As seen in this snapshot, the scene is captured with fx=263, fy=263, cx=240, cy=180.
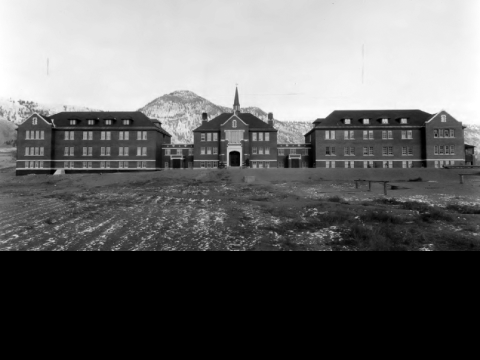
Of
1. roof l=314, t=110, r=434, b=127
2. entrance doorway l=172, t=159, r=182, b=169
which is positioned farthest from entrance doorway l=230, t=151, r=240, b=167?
roof l=314, t=110, r=434, b=127

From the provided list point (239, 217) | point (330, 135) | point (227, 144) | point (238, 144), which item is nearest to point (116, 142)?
point (227, 144)

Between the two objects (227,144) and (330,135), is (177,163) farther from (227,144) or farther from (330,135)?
(330,135)

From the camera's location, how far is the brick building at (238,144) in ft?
90.1

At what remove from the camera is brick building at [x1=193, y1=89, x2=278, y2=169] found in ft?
90.1

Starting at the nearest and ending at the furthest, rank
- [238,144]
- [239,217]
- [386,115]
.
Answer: [239,217], [386,115], [238,144]

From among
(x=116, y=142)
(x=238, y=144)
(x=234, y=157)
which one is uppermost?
(x=238, y=144)

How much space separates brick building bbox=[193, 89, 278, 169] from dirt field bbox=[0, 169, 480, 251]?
23.2 m

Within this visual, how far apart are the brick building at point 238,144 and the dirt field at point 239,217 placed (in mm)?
23187

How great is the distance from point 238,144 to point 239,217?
2510 centimetres

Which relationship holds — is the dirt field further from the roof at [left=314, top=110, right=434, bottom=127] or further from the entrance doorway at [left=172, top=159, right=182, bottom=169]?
the entrance doorway at [left=172, top=159, right=182, bottom=169]

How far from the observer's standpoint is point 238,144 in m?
27.7

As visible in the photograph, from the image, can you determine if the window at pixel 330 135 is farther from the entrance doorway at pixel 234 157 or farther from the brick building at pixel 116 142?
the brick building at pixel 116 142

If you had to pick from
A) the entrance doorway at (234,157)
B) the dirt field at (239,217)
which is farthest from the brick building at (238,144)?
the dirt field at (239,217)
